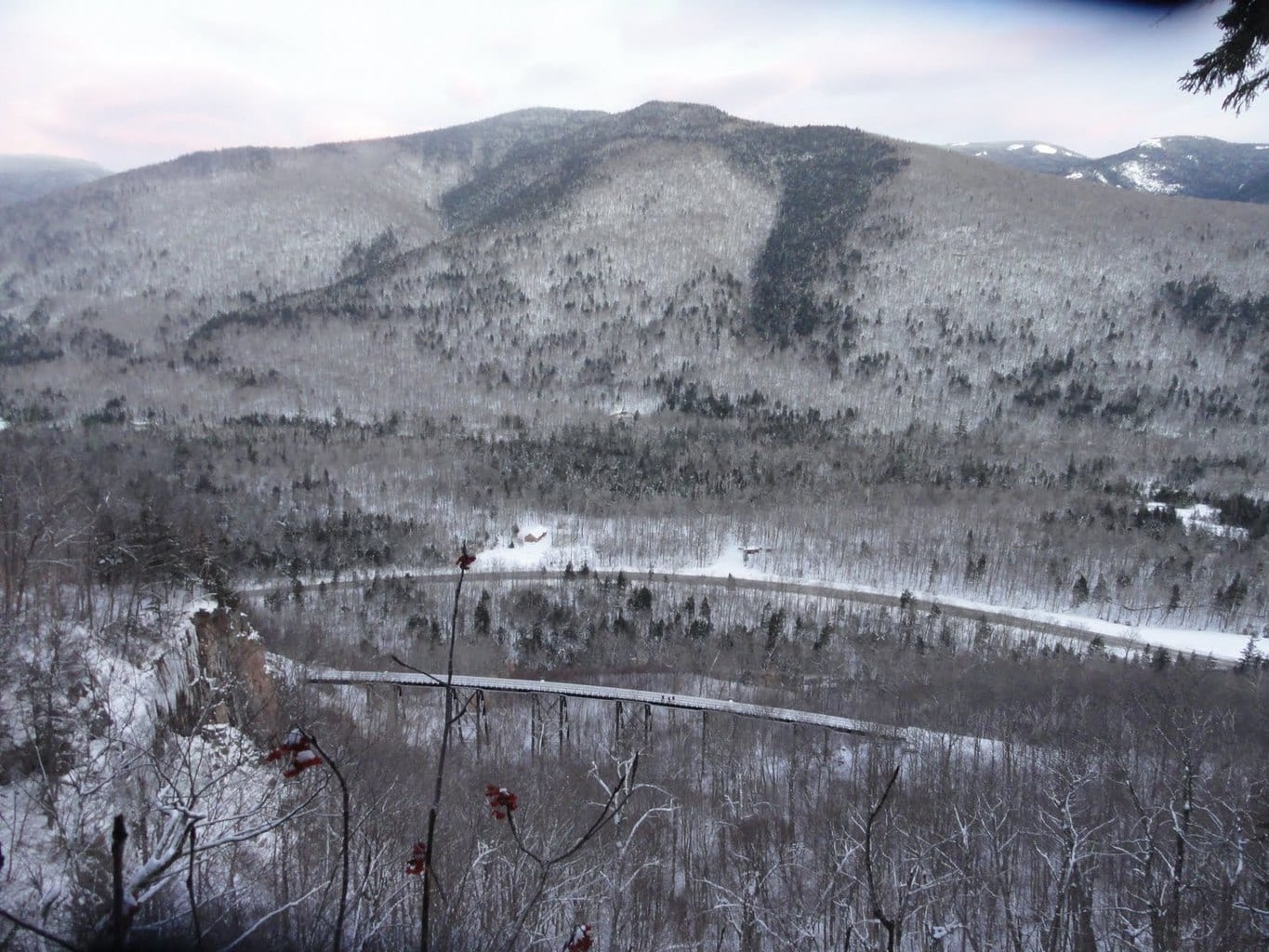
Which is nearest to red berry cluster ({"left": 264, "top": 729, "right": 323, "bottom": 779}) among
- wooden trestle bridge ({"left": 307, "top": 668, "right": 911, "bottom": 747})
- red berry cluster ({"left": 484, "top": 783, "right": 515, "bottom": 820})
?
red berry cluster ({"left": 484, "top": 783, "right": 515, "bottom": 820})

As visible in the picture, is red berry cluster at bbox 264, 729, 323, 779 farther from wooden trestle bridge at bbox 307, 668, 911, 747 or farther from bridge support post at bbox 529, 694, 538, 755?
wooden trestle bridge at bbox 307, 668, 911, 747

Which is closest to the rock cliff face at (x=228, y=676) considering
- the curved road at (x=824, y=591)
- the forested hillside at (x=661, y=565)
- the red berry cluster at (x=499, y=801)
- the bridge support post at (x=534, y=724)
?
the forested hillside at (x=661, y=565)

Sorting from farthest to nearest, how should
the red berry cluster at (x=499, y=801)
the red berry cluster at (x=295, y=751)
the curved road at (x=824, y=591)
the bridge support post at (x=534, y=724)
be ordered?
the curved road at (x=824, y=591), the bridge support post at (x=534, y=724), the red berry cluster at (x=499, y=801), the red berry cluster at (x=295, y=751)

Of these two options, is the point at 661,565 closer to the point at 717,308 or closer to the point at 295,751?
the point at 295,751

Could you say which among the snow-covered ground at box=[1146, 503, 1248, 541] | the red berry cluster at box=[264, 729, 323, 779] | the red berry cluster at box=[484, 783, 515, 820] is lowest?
the snow-covered ground at box=[1146, 503, 1248, 541]

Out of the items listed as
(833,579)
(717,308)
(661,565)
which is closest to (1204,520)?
(833,579)

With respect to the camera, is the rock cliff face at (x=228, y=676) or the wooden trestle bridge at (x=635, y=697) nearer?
the rock cliff face at (x=228, y=676)

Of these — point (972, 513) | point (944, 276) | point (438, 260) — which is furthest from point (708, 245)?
point (972, 513)

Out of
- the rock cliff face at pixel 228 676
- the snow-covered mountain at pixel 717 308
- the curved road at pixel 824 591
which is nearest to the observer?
the rock cliff face at pixel 228 676

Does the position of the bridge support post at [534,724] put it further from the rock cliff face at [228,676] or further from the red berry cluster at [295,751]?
the red berry cluster at [295,751]
